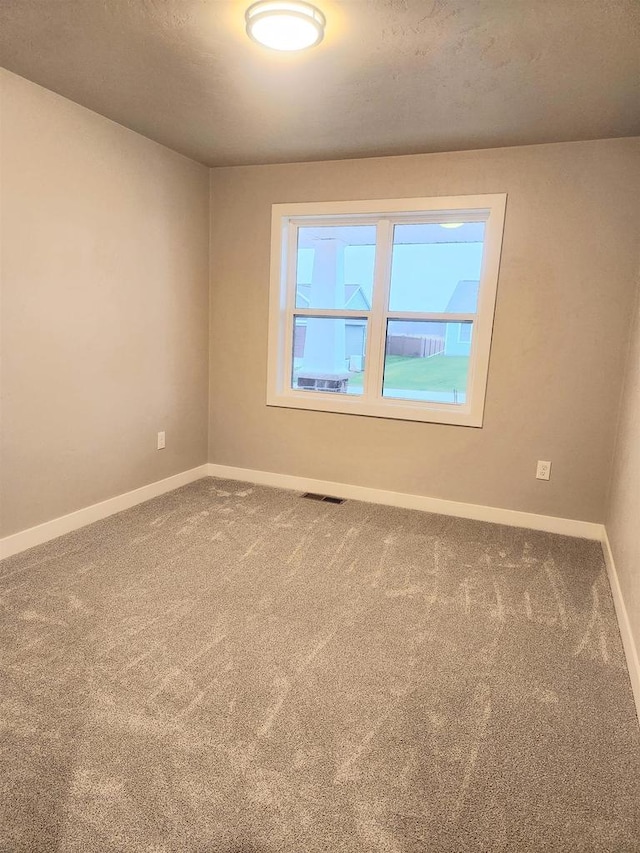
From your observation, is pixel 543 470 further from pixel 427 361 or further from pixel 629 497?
pixel 427 361

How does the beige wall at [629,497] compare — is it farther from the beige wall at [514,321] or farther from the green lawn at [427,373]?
the green lawn at [427,373]

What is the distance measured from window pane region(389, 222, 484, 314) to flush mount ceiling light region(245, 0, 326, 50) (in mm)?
1739

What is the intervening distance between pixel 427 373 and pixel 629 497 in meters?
1.59

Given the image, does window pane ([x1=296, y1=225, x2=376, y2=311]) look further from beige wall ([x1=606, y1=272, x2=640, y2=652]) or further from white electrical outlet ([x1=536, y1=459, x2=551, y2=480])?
beige wall ([x1=606, y1=272, x2=640, y2=652])

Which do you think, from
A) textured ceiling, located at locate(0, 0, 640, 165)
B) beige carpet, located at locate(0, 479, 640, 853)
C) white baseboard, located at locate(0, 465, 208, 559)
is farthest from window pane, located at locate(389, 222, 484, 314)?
white baseboard, located at locate(0, 465, 208, 559)

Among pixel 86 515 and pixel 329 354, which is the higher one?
pixel 329 354

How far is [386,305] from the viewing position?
3.67 meters

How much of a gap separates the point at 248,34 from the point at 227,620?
2.34m

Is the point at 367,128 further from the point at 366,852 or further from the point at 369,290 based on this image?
the point at 366,852

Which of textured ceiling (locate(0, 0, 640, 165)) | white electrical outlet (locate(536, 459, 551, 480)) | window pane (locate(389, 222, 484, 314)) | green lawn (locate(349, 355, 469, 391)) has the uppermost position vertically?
textured ceiling (locate(0, 0, 640, 165))

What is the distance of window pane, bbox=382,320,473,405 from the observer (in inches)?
140

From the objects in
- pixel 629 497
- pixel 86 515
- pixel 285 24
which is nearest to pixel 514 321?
pixel 629 497

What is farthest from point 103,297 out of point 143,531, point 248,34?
point 248,34

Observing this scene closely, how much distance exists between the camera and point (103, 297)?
3.10 metres
